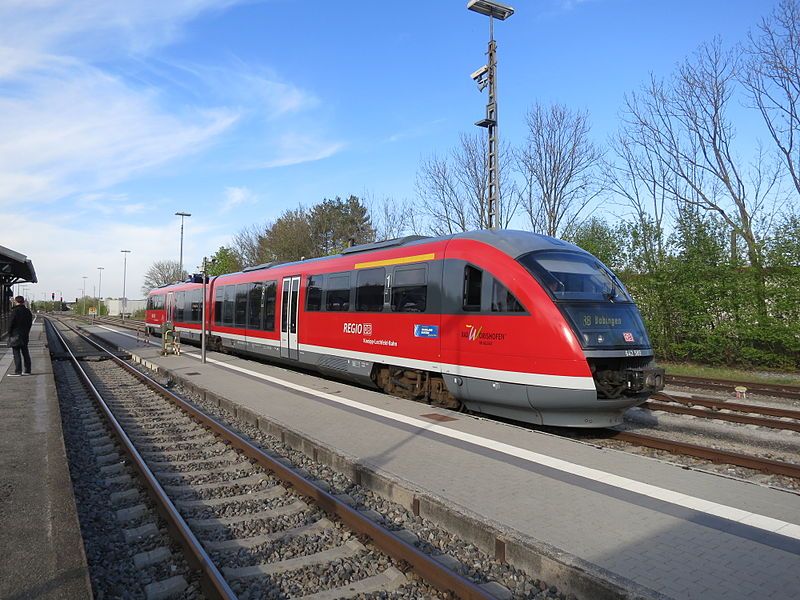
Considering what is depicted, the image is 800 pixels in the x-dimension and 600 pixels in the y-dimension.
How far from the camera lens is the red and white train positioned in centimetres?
746

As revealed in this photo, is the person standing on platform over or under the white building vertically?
under

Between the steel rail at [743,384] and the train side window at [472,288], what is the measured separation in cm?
771

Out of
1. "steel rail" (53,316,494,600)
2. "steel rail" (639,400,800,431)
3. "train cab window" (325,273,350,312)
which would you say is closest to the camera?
"steel rail" (53,316,494,600)

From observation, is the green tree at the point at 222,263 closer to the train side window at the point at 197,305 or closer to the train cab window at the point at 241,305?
the train side window at the point at 197,305

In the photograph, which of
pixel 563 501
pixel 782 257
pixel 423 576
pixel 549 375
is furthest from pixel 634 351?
pixel 782 257

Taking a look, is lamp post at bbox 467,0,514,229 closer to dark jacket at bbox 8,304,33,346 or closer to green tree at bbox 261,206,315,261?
dark jacket at bbox 8,304,33,346

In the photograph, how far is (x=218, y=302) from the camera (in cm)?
2056

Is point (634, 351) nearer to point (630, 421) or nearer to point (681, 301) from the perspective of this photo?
point (630, 421)

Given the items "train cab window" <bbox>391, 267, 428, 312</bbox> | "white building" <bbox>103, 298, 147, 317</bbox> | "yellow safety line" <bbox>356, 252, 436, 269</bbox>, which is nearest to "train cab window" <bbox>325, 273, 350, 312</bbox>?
"yellow safety line" <bbox>356, 252, 436, 269</bbox>

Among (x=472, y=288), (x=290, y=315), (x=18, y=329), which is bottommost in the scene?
(x=18, y=329)

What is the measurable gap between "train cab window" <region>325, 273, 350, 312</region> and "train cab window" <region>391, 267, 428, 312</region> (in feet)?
6.08

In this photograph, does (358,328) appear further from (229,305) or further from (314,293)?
(229,305)

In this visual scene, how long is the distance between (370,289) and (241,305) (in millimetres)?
8455

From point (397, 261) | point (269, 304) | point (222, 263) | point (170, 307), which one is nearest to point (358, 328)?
point (397, 261)
